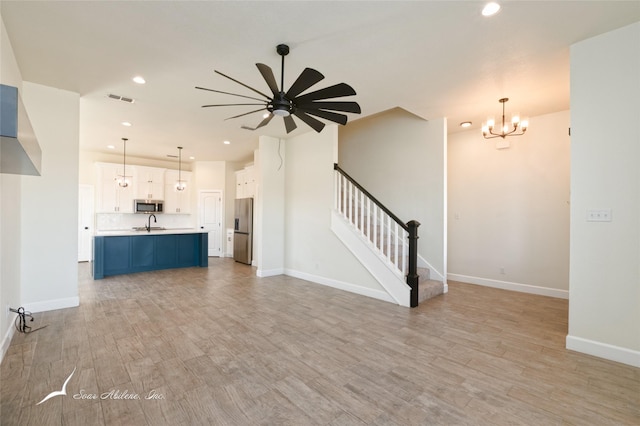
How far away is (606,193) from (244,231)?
6.80m

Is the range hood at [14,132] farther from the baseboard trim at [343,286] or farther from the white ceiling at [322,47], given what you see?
the baseboard trim at [343,286]

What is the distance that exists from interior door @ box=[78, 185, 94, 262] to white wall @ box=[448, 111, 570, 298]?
9.30 meters

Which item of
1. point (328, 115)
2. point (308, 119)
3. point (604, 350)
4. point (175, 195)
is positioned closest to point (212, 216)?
point (175, 195)

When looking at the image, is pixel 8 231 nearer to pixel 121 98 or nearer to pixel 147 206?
pixel 121 98

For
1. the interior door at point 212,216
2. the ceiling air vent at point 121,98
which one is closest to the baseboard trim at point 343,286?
the interior door at point 212,216

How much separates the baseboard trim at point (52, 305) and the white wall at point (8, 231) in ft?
0.76

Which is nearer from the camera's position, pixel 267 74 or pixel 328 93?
pixel 267 74

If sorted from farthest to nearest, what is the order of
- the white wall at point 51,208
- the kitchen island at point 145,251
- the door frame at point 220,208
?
the door frame at point 220,208, the kitchen island at point 145,251, the white wall at point 51,208

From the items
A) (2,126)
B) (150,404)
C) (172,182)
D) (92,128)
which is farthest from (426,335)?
(172,182)

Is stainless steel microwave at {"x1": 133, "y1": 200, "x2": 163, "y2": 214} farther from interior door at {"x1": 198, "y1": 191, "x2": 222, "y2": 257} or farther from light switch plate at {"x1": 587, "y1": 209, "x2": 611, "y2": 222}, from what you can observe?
light switch plate at {"x1": 587, "y1": 209, "x2": 611, "y2": 222}

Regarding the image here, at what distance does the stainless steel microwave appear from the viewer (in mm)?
7965

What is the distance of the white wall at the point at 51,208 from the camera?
3.56m

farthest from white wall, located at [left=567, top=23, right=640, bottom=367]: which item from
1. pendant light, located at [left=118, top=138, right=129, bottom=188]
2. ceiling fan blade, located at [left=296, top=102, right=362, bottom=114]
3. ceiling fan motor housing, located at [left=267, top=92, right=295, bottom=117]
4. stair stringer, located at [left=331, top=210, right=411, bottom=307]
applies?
pendant light, located at [left=118, top=138, right=129, bottom=188]

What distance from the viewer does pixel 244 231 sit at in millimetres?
7445
